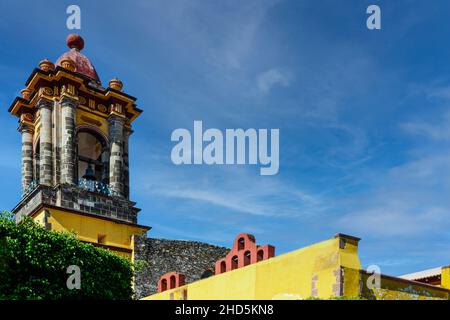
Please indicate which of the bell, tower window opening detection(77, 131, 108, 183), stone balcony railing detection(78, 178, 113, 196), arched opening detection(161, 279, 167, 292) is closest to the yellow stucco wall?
stone balcony railing detection(78, 178, 113, 196)

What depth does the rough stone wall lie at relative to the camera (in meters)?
23.3

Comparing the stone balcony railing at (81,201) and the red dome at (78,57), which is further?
the red dome at (78,57)

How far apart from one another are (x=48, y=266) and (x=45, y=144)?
26.1ft

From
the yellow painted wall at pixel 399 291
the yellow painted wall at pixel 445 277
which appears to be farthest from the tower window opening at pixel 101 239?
the yellow painted wall at pixel 399 291

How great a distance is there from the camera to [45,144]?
24094mm

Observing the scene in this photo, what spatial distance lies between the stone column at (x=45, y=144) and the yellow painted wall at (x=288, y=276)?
10375 millimetres

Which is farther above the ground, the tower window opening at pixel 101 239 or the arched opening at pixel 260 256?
the tower window opening at pixel 101 239

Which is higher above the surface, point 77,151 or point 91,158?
point 91,158

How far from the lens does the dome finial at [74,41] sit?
27.7m

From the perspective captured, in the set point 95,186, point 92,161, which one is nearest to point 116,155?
point 92,161

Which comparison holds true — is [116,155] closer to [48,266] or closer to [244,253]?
[48,266]

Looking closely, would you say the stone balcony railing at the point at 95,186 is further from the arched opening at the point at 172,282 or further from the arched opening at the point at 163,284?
the arched opening at the point at 172,282

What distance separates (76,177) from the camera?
24.0 metres

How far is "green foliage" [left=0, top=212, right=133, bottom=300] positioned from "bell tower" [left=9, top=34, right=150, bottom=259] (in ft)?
12.1
